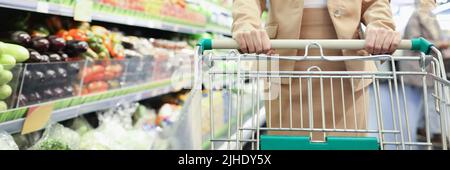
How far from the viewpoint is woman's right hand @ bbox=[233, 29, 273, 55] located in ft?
3.10

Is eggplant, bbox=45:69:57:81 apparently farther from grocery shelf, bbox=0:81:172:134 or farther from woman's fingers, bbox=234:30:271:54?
woman's fingers, bbox=234:30:271:54

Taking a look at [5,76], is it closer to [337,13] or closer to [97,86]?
[97,86]

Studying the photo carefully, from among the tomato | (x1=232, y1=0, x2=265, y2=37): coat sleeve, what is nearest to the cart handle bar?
(x1=232, y1=0, x2=265, y2=37): coat sleeve

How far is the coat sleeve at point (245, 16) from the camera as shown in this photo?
3.37ft

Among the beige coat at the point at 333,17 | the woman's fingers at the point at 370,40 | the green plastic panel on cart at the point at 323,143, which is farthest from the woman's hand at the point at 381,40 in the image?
the green plastic panel on cart at the point at 323,143

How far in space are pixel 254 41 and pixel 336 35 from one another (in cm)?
37

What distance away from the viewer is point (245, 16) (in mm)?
1055

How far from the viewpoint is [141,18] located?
78.5 inches

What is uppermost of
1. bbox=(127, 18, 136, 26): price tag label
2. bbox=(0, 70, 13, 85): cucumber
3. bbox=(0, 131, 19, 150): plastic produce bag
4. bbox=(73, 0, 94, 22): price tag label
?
bbox=(127, 18, 136, 26): price tag label

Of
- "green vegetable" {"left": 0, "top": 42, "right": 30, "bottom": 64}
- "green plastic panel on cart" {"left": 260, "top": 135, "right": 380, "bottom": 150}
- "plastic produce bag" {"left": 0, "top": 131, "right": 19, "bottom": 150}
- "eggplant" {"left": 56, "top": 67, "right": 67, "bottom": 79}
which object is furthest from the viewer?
"eggplant" {"left": 56, "top": 67, "right": 67, "bottom": 79}

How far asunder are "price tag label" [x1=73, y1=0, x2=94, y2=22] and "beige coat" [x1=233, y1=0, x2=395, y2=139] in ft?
2.27

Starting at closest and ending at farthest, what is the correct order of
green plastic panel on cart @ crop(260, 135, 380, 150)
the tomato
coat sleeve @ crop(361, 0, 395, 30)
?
green plastic panel on cart @ crop(260, 135, 380, 150), coat sleeve @ crop(361, 0, 395, 30), the tomato
